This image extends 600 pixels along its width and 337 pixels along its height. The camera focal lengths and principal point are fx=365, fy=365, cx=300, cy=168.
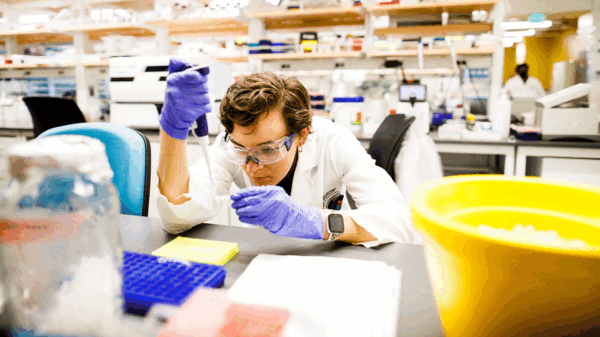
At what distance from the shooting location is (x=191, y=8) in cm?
400

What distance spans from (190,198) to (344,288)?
0.61m

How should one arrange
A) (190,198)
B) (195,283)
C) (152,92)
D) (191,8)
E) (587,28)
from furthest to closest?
(191,8), (587,28), (152,92), (190,198), (195,283)

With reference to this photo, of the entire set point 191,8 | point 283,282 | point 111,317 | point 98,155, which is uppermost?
point 191,8

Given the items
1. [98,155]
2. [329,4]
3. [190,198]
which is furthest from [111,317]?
[329,4]

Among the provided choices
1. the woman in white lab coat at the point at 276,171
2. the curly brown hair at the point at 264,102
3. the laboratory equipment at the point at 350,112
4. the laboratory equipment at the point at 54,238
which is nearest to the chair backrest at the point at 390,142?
the woman in white lab coat at the point at 276,171

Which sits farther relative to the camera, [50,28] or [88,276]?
[50,28]

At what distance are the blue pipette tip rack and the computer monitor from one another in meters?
2.95

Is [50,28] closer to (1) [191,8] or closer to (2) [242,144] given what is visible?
(1) [191,8]

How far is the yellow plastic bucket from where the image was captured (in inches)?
13.4

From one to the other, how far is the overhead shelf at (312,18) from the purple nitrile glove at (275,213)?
2930mm

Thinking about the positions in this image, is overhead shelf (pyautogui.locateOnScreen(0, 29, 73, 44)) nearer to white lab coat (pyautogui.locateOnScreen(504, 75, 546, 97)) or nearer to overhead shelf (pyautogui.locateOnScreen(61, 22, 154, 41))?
overhead shelf (pyautogui.locateOnScreen(61, 22, 154, 41))

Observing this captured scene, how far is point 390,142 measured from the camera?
1.56m

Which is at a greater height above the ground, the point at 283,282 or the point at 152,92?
the point at 152,92

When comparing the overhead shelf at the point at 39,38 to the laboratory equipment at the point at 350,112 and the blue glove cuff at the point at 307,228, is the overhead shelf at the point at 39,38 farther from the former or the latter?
the blue glove cuff at the point at 307,228
